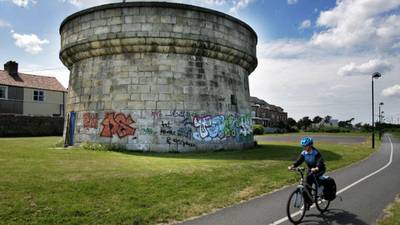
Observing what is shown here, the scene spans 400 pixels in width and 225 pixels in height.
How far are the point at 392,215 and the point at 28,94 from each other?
45.1 metres

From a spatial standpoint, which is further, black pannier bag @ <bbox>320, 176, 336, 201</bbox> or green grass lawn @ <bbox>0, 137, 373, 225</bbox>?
black pannier bag @ <bbox>320, 176, 336, 201</bbox>

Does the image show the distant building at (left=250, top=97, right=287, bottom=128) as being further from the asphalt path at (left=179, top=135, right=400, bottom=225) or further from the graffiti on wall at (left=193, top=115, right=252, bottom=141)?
the asphalt path at (left=179, top=135, right=400, bottom=225)

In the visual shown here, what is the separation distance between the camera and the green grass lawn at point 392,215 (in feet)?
22.5

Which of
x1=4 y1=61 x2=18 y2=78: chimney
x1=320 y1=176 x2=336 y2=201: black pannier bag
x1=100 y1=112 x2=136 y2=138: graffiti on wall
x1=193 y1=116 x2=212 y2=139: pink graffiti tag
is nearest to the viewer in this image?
x1=320 y1=176 x2=336 y2=201: black pannier bag

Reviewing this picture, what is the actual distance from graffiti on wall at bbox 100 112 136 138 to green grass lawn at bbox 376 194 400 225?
41.4 ft

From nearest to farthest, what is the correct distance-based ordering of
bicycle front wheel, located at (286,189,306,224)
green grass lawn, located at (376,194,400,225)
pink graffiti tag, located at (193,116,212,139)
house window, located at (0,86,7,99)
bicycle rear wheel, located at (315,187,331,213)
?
green grass lawn, located at (376,194,400,225) < bicycle front wheel, located at (286,189,306,224) < bicycle rear wheel, located at (315,187,331,213) < pink graffiti tag, located at (193,116,212,139) < house window, located at (0,86,7,99)

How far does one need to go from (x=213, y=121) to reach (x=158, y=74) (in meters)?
3.75

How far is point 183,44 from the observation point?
62.1ft

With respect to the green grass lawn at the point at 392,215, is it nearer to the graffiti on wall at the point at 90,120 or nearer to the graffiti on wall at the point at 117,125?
the graffiti on wall at the point at 117,125

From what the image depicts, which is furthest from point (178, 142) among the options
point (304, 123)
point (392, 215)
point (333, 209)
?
point (304, 123)

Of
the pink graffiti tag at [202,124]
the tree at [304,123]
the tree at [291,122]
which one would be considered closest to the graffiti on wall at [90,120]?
the pink graffiti tag at [202,124]

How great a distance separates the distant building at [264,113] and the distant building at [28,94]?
51176mm

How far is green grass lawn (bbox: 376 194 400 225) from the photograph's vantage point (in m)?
6.87

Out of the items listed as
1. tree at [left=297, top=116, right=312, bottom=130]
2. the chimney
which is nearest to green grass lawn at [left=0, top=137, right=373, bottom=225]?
the chimney
